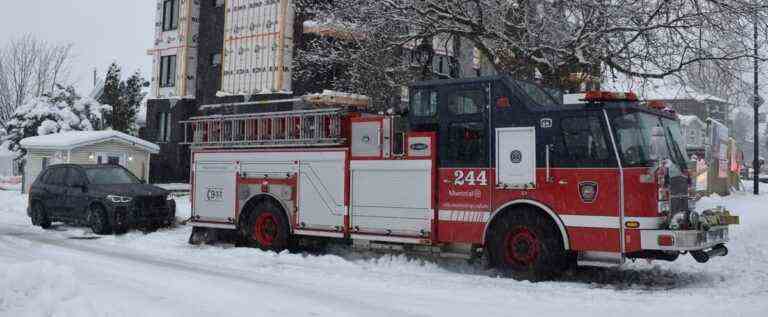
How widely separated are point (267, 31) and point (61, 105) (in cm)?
1684

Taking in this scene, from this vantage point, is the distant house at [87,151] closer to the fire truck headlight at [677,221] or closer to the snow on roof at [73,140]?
the snow on roof at [73,140]

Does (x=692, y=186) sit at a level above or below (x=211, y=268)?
above

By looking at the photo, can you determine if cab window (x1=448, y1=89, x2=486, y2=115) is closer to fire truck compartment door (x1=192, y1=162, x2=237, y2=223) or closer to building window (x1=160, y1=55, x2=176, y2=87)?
fire truck compartment door (x1=192, y1=162, x2=237, y2=223)

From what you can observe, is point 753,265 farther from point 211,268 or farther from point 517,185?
point 211,268

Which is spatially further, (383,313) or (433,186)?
(433,186)

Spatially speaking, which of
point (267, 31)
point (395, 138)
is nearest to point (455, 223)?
point (395, 138)

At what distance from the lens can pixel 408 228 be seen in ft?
35.2

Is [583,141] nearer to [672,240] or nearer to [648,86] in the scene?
[672,240]

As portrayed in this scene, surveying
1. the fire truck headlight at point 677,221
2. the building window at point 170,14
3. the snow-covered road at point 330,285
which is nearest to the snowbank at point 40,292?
the snow-covered road at point 330,285

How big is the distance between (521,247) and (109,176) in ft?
35.1

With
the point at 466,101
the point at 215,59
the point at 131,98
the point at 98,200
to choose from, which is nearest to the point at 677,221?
Result: the point at 466,101

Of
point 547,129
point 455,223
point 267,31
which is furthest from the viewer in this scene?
point 267,31

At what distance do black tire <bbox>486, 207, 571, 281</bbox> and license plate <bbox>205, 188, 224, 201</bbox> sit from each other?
558 cm

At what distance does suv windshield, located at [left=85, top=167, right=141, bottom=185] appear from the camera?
1631 cm
